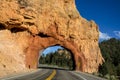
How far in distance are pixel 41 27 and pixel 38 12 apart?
3379 mm

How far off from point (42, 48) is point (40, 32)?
417 centimetres

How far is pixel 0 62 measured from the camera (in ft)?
133

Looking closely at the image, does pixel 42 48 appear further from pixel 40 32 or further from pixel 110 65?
pixel 110 65

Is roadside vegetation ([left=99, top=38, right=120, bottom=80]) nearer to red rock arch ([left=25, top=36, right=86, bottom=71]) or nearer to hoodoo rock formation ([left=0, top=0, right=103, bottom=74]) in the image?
hoodoo rock formation ([left=0, top=0, right=103, bottom=74])

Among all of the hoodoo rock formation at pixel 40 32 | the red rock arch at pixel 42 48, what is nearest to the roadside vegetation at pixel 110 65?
the hoodoo rock formation at pixel 40 32

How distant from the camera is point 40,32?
61.2 meters

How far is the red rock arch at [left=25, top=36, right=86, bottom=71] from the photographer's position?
195 ft

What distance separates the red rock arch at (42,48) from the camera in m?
59.4

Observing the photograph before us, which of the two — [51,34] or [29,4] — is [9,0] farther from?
Answer: [51,34]

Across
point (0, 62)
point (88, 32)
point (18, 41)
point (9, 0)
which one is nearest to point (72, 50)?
point (88, 32)

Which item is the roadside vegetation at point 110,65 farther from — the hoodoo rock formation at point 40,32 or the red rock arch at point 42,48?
the red rock arch at point 42,48

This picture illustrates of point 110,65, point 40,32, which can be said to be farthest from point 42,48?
point 110,65

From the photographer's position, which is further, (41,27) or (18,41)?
(41,27)

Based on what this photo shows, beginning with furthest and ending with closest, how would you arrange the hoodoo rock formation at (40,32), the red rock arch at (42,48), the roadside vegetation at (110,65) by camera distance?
the red rock arch at (42,48), the roadside vegetation at (110,65), the hoodoo rock formation at (40,32)
